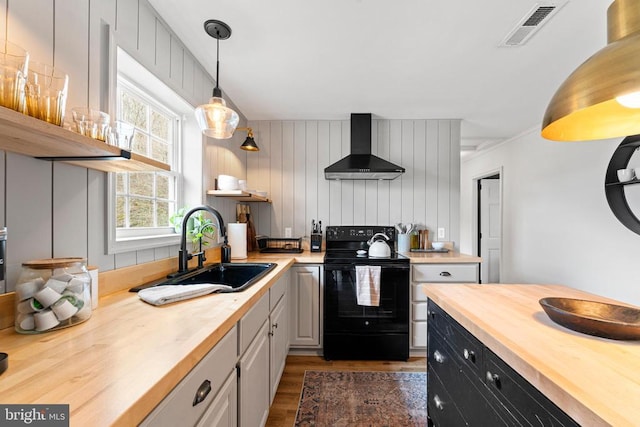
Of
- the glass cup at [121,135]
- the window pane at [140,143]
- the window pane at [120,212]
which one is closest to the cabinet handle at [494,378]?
the glass cup at [121,135]

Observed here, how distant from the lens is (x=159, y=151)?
1.97m

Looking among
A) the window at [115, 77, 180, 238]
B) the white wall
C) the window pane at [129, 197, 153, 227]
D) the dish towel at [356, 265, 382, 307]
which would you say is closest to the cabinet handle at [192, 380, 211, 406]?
the window at [115, 77, 180, 238]

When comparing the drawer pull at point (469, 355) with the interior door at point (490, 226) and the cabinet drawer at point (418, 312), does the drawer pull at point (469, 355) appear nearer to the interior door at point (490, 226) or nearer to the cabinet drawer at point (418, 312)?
the cabinet drawer at point (418, 312)

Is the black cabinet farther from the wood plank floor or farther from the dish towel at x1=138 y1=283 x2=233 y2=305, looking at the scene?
the dish towel at x1=138 y1=283 x2=233 y2=305

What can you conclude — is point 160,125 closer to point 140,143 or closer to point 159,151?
point 159,151

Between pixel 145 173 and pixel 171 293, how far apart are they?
36.0 inches

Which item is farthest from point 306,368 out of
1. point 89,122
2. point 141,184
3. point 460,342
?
point 89,122

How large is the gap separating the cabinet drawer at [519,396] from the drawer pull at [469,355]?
0.10m

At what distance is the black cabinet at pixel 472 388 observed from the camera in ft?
2.50

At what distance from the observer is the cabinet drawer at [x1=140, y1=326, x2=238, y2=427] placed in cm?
66

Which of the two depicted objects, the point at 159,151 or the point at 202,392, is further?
the point at 159,151

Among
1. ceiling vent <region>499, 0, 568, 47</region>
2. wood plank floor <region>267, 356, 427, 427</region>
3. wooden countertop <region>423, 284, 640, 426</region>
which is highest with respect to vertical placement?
ceiling vent <region>499, 0, 568, 47</region>

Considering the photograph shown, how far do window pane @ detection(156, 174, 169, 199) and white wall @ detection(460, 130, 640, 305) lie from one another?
3.79m

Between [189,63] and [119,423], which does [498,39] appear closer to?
[189,63]
